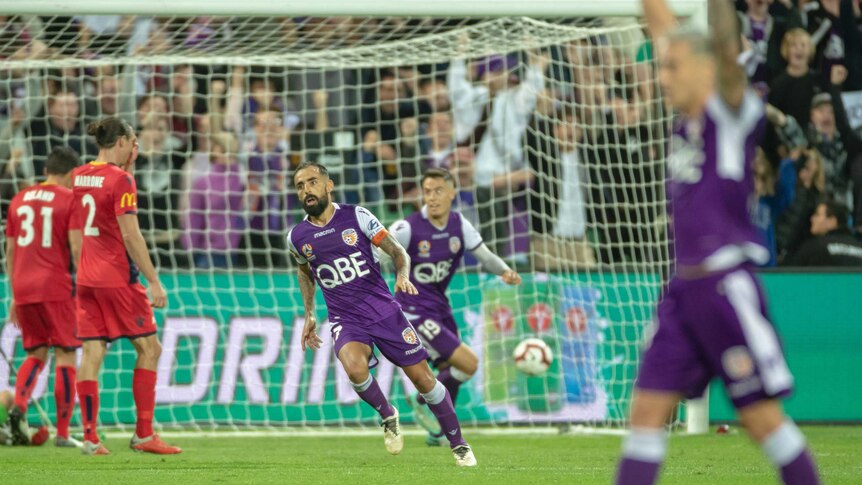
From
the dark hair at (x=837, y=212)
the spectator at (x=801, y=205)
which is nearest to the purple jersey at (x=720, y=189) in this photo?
the dark hair at (x=837, y=212)

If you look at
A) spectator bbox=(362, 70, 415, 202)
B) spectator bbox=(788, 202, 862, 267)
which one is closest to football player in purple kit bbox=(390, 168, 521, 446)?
spectator bbox=(362, 70, 415, 202)

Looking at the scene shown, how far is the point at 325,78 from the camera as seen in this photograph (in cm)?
1373

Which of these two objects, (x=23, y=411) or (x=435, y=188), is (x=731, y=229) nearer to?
(x=435, y=188)

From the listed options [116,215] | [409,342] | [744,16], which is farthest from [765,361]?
[744,16]

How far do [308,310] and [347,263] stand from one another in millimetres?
417

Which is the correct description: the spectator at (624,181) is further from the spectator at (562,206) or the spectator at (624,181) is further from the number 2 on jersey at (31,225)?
the number 2 on jersey at (31,225)

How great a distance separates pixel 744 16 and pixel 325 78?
4828mm

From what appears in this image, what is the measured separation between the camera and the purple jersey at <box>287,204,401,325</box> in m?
8.34

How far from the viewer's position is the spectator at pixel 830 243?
12.4 meters

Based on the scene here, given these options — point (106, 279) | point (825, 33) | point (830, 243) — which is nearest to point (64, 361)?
point (106, 279)

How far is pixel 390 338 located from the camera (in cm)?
825

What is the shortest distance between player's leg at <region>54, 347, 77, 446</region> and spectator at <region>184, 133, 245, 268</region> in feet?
9.60

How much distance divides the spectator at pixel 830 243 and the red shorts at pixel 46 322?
23.3ft

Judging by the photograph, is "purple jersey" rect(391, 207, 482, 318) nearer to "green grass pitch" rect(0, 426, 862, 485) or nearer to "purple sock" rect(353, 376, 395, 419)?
"green grass pitch" rect(0, 426, 862, 485)
